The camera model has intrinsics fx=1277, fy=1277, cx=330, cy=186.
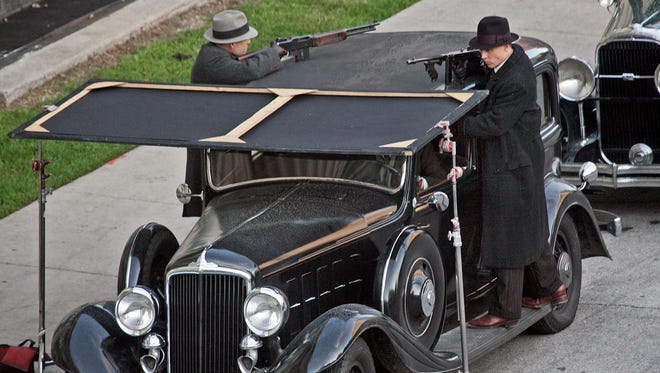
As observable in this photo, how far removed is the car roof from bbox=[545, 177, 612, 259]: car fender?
1.25 meters

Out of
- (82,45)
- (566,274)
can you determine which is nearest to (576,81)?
(566,274)

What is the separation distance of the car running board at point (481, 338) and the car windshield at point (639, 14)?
3607mm

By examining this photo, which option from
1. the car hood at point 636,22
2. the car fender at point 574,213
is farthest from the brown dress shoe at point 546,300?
the car hood at point 636,22

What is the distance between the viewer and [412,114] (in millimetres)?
6629

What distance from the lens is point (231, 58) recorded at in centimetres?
848

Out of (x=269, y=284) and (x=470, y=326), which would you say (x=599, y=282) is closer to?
(x=470, y=326)

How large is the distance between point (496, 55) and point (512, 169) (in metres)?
0.68

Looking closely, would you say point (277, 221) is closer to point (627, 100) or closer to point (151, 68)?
point (627, 100)

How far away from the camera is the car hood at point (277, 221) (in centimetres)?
661

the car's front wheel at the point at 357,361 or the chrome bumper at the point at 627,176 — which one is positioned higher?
the car's front wheel at the point at 357,361

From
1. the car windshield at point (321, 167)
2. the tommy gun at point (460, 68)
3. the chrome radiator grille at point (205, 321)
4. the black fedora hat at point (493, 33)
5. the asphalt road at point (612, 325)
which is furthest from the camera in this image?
the asphalt road at point (612, 325)

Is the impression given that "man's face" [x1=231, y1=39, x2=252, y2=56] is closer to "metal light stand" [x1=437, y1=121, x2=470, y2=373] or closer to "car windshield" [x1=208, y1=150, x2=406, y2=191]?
"car windshield" [x1=208, y1=150, x2=406, y2=191]

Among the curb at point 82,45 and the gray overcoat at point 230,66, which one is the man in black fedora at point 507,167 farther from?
the curb at point 82,45

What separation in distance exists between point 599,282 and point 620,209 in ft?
5.15
